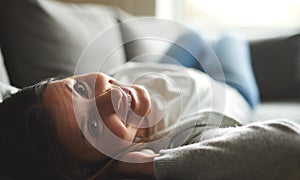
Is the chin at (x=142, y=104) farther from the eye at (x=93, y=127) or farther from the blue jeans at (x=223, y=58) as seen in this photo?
the blue jeans at (x=223, y=58)

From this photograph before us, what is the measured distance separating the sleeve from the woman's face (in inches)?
7.2

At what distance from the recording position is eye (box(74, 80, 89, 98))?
976 mm

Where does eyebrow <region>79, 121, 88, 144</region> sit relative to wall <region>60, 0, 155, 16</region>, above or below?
above

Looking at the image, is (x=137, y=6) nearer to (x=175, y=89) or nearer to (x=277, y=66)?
(x=277, y=66)

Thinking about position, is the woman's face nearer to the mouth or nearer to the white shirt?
the mouth

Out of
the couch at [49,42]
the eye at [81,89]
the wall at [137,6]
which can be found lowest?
the wall at [137,6]

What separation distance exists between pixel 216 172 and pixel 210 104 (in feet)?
1.60

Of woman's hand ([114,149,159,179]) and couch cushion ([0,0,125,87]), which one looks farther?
couch cushion ([0,0,125,87])

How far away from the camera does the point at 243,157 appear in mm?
736

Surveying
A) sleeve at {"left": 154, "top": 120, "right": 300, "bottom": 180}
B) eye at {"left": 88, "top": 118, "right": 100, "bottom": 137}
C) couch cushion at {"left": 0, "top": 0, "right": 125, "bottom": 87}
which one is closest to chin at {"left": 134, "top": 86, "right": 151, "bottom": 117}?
eye at {"left": 88, "top": 118, "right": 100, "bottom": 137}

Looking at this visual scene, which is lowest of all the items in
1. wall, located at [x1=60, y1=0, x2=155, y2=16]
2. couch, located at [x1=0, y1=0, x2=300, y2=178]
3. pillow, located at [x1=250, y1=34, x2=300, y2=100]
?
pillow, located at [x1=250, y1=34, x2=300, y2=100]

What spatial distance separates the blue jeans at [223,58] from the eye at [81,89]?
0.36 meters

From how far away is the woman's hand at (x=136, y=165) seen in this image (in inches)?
35.4

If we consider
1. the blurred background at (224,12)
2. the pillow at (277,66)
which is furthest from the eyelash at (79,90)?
the blurred background at (224,12)
